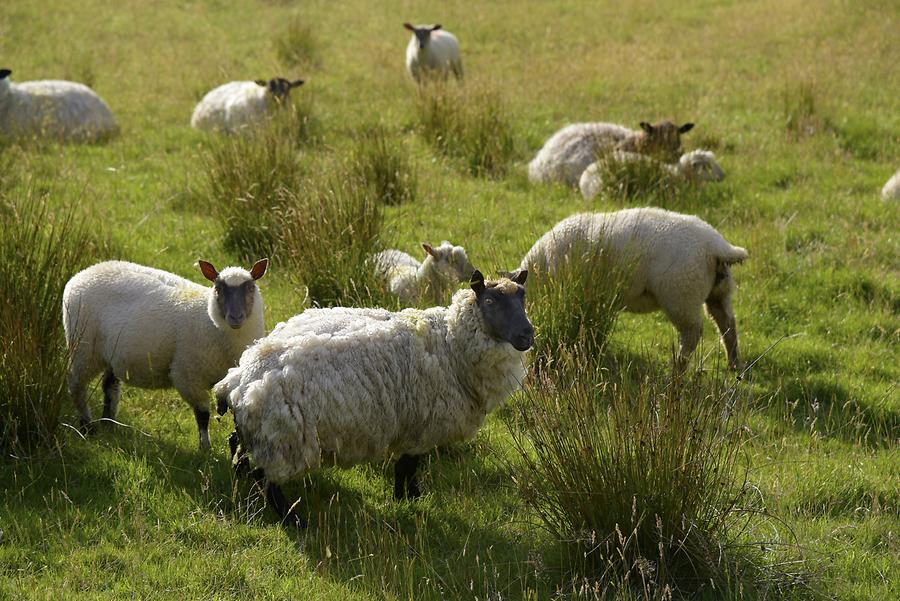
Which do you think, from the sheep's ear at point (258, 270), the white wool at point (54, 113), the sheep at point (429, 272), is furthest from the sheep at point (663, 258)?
the white wool at point (54, 113)

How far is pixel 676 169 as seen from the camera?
10.3 m

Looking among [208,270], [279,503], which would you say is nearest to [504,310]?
[279,503]

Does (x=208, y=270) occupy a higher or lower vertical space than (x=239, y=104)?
lower

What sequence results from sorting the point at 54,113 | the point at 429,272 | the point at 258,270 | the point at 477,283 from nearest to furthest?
the point at 477,283 → the point at 258,270 → the point at 429,272 → the point at 54,113

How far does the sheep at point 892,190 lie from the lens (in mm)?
10297

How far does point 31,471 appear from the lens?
5.31 metres

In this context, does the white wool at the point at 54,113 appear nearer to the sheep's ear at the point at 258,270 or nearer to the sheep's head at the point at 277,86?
the sheep's head at the point at 277,86

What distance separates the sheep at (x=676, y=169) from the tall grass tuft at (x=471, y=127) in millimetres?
1117

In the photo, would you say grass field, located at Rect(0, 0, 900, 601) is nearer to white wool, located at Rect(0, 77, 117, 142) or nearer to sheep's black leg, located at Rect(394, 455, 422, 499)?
sheep's black leg, located at Rect(394, 455, 422, 499)

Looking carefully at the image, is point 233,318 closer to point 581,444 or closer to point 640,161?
point 581,444

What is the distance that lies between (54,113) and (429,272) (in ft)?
22.6

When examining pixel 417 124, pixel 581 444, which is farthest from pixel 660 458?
pixel 417 124

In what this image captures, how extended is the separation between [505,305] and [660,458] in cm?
135

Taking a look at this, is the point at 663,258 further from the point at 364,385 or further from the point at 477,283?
the point at 364,385
